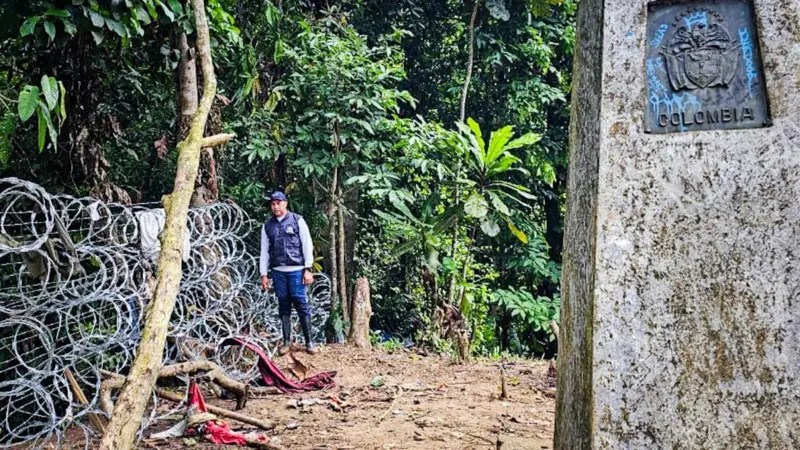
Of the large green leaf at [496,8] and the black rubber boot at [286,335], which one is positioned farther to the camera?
the large green leaf at [496,8]

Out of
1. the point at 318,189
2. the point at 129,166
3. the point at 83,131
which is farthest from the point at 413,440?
the point at 129,166

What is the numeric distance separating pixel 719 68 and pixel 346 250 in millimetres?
8001


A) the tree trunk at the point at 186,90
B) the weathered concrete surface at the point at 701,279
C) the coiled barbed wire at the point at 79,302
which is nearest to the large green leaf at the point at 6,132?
the coiled barbed wire at the point at 79,302

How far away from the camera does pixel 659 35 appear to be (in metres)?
2.41

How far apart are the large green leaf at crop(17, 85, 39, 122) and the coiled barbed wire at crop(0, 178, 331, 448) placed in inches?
43.4

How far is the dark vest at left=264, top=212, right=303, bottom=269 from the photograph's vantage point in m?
6.92

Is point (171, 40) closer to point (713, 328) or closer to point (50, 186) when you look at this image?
point (50, 186)

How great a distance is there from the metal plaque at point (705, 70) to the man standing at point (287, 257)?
4958mm

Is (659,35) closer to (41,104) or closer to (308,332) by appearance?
(41,104)

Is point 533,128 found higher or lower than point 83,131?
higher

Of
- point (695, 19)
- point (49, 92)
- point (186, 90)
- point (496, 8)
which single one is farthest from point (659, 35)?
point (496, 8)

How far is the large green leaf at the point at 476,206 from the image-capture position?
8.05 meters

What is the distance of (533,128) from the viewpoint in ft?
37.4

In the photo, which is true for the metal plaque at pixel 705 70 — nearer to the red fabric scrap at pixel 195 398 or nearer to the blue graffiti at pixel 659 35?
the blue graffiti at pixel 659 35
